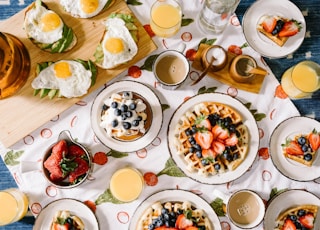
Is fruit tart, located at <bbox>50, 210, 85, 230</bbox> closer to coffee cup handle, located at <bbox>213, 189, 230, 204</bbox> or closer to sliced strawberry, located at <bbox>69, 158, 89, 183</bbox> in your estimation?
sliced strawberry, located at <bbox>69, 158, 89, 183</bbox>

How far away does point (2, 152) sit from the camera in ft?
9.39

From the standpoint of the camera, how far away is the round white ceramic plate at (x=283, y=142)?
2.86 m

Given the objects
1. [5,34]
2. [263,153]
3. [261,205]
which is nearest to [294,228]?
[261,205]

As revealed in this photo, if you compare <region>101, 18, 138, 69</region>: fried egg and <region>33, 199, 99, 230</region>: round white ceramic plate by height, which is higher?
<region>101, 18, 138, 69</region>: fried egg

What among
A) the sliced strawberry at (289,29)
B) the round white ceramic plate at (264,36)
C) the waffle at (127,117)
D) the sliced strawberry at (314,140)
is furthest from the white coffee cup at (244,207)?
the sliced strawberry at (289,29)

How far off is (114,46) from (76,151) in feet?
1.96

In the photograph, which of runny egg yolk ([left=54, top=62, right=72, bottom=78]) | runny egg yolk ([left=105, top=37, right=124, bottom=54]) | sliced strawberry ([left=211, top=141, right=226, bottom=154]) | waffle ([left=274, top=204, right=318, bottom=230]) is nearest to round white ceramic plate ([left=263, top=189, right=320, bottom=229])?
waffle ([left=274, top=204, right=318, bottom=230])

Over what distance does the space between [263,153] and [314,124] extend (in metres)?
0.32

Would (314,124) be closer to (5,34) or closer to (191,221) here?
(191,221)

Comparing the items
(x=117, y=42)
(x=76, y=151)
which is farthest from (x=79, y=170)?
(x=117, y=42)

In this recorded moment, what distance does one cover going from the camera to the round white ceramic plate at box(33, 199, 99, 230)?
280 cm

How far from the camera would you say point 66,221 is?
2.77 metres

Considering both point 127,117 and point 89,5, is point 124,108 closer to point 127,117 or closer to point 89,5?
point 127,117

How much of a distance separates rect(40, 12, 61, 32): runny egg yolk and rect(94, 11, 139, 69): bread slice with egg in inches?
10.0
